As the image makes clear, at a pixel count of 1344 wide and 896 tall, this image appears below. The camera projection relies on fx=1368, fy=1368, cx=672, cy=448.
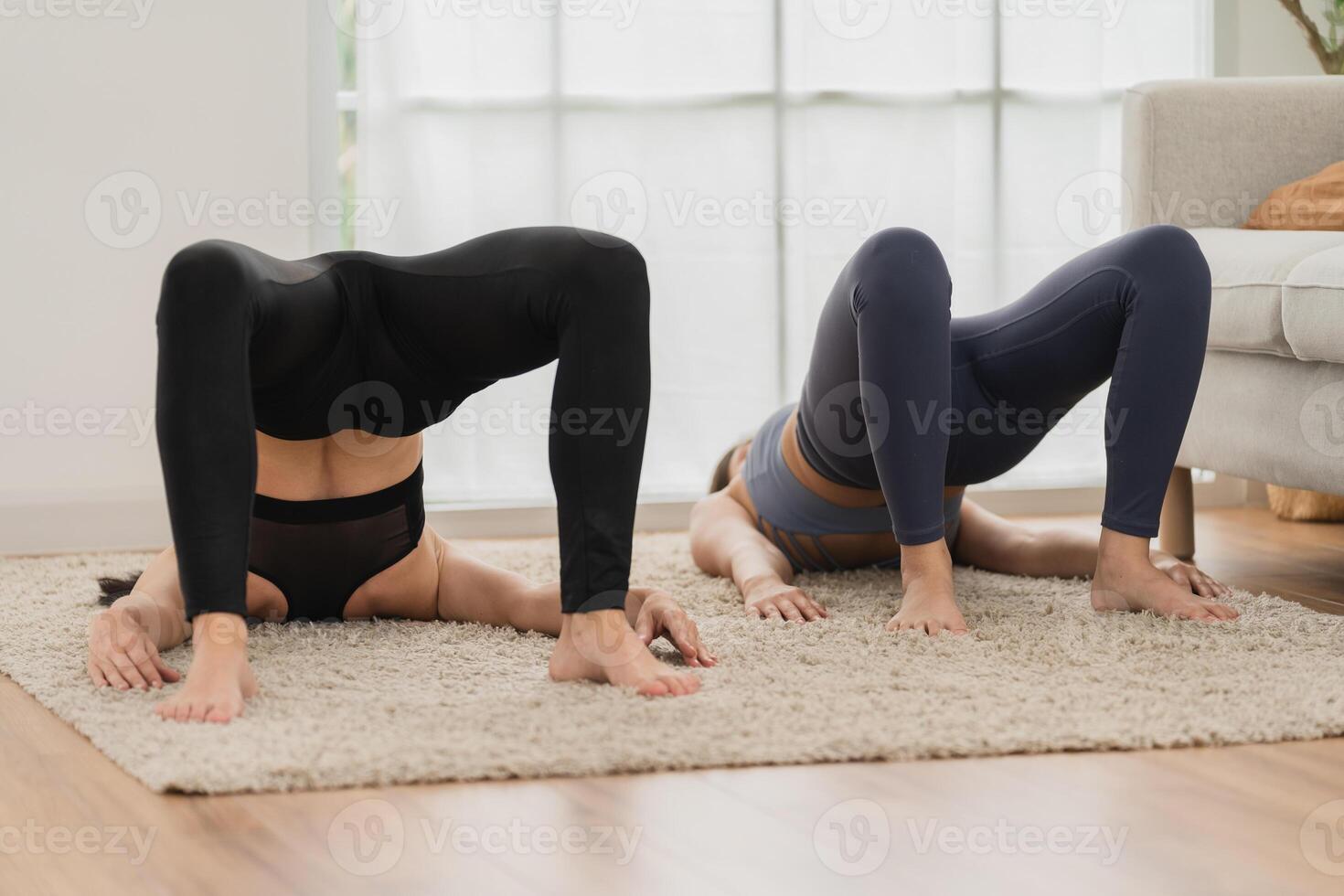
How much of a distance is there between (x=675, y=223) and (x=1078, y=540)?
1.20 meters

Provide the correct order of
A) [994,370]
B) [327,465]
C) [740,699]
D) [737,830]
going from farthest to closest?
[994,370]
[327,465]
[740,699]
[737,830]

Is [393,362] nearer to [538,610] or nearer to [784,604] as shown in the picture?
[538,610]

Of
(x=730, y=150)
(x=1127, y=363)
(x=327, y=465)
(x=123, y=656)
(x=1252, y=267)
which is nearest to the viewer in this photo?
(x=123, y=656)

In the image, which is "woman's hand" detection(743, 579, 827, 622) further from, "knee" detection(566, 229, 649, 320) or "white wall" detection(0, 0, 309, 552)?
"white wall" detection(0, 0, 309, 552)

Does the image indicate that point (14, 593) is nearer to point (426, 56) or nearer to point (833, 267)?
point (426, 56)

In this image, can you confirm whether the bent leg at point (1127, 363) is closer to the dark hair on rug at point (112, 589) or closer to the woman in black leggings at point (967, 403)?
the woman in black leggings at point (967, 403)

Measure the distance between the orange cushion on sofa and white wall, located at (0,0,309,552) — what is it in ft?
5.85

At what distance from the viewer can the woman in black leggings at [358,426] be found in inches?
46.6

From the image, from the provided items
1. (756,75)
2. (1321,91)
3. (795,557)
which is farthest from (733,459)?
(1321,91)

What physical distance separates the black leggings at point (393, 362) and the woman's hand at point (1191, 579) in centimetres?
82

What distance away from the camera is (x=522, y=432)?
9.25 ft

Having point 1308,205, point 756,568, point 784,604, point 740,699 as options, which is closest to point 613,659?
point 740,699

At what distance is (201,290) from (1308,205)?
1.72 m

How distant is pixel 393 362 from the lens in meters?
1.42
